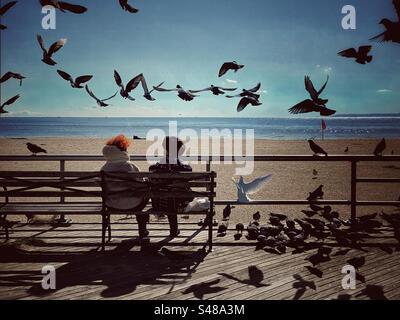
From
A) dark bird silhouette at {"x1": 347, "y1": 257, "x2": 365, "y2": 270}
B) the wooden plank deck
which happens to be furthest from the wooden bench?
dark bird silhouette at {"x1": 347, "y1": 257, "x2": 365, "y2": 270}

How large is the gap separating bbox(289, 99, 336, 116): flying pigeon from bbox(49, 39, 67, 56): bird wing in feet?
5.02

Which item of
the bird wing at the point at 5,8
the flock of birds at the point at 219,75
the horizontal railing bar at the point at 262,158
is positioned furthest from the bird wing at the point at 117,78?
the horizontal railing bar at the point at 262,158

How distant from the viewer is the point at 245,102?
78.5 inches

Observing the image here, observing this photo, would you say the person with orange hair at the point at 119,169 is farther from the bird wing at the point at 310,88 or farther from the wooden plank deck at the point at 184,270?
the bird wing at the point at 310,88

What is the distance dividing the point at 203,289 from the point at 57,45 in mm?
2138

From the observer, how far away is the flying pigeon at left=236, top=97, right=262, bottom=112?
1916 millimetres

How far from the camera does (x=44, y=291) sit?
260cm

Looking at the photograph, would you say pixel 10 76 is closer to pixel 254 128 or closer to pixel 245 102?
pixel 245 102

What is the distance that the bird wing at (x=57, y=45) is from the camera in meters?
1.77

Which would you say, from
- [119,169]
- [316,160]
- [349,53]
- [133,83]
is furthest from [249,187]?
[133,83]

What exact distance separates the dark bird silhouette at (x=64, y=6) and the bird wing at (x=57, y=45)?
317 millimetres
